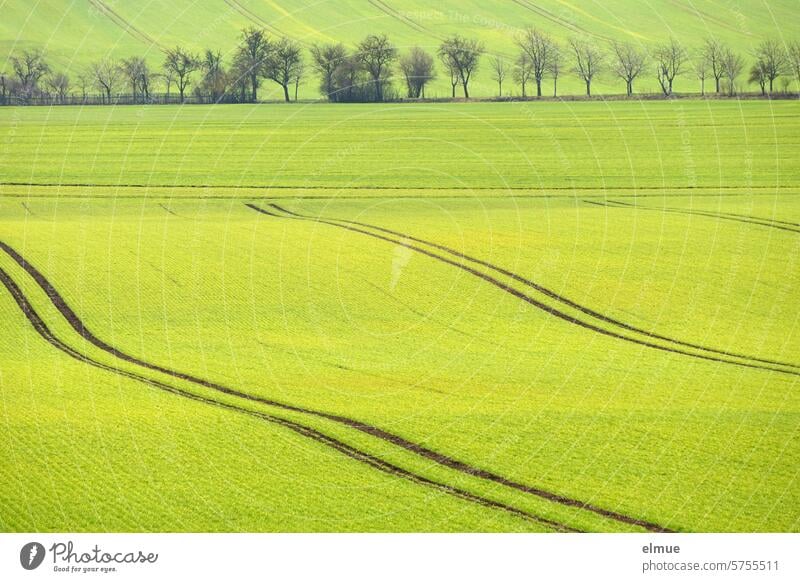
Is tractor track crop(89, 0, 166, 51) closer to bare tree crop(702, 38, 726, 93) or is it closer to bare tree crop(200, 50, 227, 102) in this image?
bare tree crop(200, 50, 227, 102)

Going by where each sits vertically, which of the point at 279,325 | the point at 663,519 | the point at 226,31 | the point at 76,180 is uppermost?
the point at 226,31

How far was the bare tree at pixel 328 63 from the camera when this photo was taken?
7531 cm

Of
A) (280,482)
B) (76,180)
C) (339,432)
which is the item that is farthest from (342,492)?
(76,180)

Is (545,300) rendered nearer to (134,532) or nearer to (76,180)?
(134,532)

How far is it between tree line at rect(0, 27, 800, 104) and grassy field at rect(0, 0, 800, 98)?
4.34ft

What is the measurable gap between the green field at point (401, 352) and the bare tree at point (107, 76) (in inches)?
1692

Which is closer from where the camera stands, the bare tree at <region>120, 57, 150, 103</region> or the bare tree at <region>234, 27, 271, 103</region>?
the bare tree at <region>234, 27, 271, 103</region>

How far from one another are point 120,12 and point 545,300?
224ft

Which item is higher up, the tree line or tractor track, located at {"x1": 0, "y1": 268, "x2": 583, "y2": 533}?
the tree line

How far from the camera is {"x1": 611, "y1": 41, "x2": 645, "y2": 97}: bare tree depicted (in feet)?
250

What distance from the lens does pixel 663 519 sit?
16344 mm
